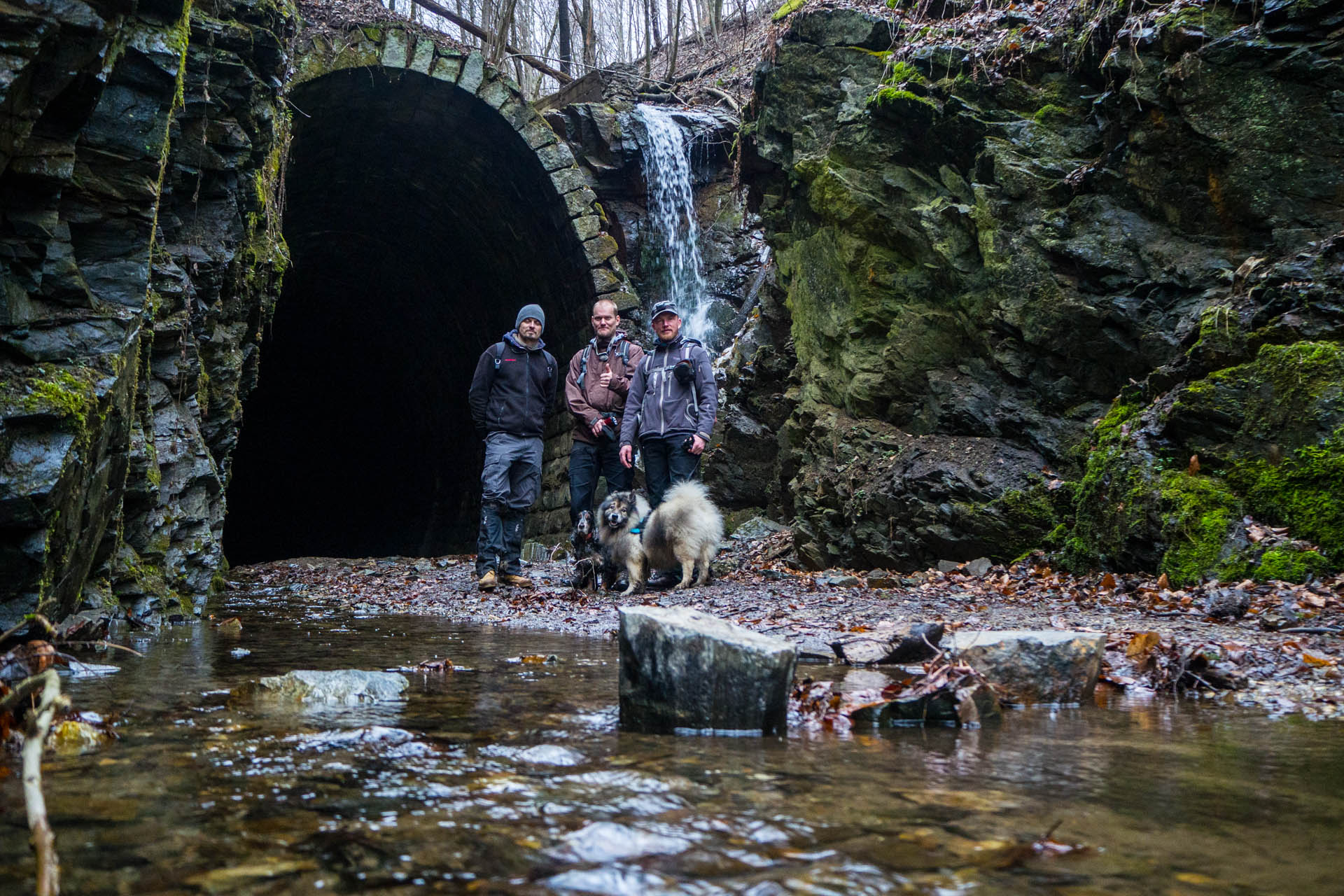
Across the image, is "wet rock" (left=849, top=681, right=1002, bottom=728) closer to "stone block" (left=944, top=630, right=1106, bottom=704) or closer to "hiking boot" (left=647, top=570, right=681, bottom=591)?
"stone block" (left=944, top=630, right=1106, bottom=704)

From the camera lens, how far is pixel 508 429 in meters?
8.59

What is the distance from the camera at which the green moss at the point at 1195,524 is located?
5.58m

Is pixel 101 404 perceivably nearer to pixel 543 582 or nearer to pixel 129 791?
pixel 129 791

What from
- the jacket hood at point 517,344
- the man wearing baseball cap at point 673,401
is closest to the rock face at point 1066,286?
the man wearing baseball cap at point 673,401

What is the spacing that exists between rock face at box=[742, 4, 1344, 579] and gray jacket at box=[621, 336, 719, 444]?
1.71 metres

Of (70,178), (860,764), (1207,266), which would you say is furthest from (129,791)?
(1207,266)

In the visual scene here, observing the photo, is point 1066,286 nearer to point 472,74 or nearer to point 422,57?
point 472,74

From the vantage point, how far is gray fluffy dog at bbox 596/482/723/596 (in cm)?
752

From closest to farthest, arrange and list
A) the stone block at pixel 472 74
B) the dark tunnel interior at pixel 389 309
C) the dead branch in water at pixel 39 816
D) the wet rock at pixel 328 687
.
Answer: the dead branch in water at pixel 39 816 < the wet rock at pixel 328 687 < the stone block at pixel 472 74 < the dark tunnel interior at pixel 389 309

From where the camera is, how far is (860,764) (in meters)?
2.19

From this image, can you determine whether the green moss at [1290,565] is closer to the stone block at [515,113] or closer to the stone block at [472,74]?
the stone block at [515,113]

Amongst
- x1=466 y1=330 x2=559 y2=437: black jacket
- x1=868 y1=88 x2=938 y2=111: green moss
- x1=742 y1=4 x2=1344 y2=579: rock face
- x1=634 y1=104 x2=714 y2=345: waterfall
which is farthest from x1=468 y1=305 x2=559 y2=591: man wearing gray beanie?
x1=634 y1=104 x2=714 y2=345: waterfall

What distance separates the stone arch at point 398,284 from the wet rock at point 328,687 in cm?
1013

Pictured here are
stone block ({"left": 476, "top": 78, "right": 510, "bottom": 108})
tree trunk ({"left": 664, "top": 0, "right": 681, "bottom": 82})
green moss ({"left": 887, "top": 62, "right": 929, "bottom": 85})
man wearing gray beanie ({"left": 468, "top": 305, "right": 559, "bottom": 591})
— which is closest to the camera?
man wearing gray beanie ({"left": 468, "top": 305, "right": 559, "bottom": 591})
